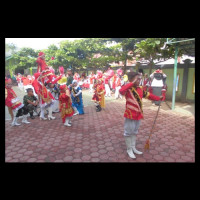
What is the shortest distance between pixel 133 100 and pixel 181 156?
5.10ft

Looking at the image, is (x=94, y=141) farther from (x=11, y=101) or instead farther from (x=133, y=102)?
(x=11, y=101)

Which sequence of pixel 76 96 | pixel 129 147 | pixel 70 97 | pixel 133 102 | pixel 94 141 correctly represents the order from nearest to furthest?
pixel 133 102 < pixel 129 147 < pixel 94 141 < pixel 70 97 < pixel 76 96

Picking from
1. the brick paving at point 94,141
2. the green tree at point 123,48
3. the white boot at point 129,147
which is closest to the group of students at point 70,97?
the white boot at point 129,147

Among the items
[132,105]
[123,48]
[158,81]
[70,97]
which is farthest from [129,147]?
[123,48]

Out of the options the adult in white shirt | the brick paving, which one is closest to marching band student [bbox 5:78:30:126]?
the brick paving

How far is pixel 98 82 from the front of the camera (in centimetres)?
638

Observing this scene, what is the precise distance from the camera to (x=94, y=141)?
3.83 meters

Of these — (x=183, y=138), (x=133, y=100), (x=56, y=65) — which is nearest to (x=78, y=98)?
(x=133, y=100)

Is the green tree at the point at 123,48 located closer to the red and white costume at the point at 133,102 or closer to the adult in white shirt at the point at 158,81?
the adult in white shirt at the point at 158,81

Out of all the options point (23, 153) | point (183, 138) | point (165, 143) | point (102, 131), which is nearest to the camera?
point (23, 153)

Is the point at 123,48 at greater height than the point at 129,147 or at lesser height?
greater

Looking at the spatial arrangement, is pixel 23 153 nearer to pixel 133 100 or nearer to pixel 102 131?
pixel 102 131

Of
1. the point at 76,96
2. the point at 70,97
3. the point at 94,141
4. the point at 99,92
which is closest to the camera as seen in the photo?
the point at 94,141

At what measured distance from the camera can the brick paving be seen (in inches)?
124
